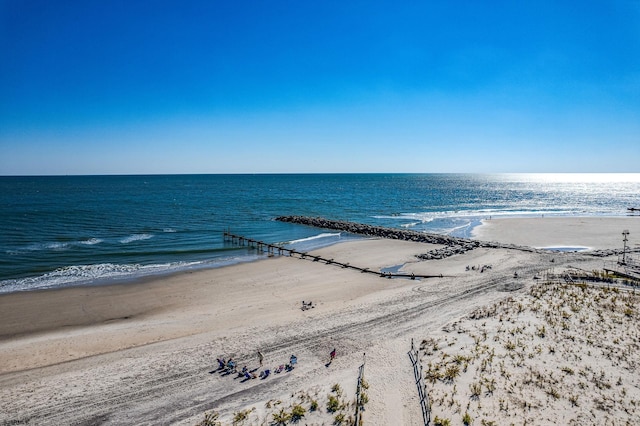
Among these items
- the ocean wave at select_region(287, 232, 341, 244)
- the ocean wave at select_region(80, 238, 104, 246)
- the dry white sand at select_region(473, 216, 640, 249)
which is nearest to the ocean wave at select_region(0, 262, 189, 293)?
the ocean wave at select_region(80, 238, 104, 246)

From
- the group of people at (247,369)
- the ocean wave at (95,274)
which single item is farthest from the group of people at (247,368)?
the ocean wave at (95,274)

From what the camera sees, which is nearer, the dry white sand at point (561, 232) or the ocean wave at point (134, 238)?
the ocean wave at point (134, 238)

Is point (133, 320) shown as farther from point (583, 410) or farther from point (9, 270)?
point (583, 410)

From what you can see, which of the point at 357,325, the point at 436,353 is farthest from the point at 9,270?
the point at 436,353

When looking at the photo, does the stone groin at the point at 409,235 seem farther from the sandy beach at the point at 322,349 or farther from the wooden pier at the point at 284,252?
the sandy beach at the point at 322,349

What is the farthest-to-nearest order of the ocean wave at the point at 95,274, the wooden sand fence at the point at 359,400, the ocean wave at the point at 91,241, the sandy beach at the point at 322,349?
the ocean wave at the point at 91,241 < the ocean wave at the point at 95,274 < the sandy beach at the point at 322,349 < the wooden sand fence at the point at 359,400
